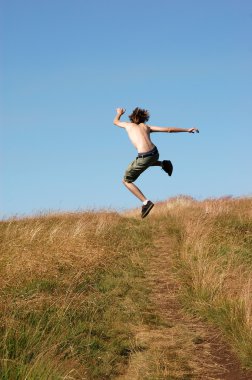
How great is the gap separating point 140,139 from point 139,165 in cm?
56

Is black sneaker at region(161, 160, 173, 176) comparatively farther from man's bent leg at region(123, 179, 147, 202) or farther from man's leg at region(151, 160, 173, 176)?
man's bent leg at region(123, 179, 147, 202)

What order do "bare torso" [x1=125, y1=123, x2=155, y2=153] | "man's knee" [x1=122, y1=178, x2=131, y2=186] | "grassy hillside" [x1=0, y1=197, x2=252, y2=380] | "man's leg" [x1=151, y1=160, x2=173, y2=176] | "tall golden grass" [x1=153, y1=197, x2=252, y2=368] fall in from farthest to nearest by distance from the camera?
"man's knee" [x1=122, y1=178, x2=131, y2=186]
"man's leg" [x1=151, y1=160, x2=173, y2=176]
"bare torso" [x1=125, y1=123, x2=155, y2=153]
"tall golden grass" [x1=153, y1=197, x2=252, y2=368]
"grassy hillside" [x1=0, y1=197, x2=252, y2=380]

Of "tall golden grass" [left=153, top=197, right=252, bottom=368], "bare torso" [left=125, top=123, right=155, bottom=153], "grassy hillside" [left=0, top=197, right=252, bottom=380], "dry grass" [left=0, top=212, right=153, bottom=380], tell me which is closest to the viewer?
"dry grass" [left=0, top=212, right=153, bottom=380]

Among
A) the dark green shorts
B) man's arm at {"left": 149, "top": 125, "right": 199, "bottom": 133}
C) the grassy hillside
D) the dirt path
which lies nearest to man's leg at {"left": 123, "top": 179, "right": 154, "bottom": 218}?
the dark green shorts

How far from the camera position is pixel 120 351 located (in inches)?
206

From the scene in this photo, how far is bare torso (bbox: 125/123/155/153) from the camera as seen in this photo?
34.6 ft

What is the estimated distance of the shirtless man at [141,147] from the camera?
34.7 feet

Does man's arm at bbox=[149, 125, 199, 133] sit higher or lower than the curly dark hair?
lower

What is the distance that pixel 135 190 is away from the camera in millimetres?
11500

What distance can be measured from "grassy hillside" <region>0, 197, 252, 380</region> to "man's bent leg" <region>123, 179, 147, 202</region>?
1.23 m

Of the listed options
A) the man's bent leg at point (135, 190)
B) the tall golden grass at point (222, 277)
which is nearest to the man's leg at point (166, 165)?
the man's bent leg at point (135, 190)

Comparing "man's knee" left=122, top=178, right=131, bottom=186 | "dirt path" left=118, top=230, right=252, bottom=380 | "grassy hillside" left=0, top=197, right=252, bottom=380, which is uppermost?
"man's knee" left=122, top=178, right=131, bottom=186

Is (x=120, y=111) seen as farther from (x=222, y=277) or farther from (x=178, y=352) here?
(x=178, y=352)

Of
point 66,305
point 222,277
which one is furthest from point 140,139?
point 66,305
